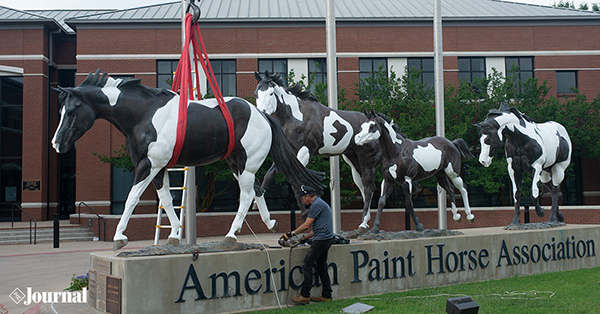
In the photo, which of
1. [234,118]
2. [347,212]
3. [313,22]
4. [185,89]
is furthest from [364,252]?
[313,22]

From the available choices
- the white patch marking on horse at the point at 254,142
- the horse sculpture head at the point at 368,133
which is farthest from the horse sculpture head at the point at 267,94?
the horse sculpture head at the point at 368,133

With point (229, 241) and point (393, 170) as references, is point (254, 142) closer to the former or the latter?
point (229, 241)

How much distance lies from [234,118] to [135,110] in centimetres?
135

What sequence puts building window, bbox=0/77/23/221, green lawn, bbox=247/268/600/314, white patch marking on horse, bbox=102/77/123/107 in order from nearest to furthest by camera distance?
white patch marking on horse, bbox=102/77/123/107 → green lawn, bbox=247/268/600/314 → building window, bbox=0/77/23/221

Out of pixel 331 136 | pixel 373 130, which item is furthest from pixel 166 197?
pixel 373 130

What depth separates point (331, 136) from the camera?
30.8 ft

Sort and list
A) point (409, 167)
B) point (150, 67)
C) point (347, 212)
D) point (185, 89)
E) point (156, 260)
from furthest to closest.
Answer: point (150, 67)
point (347, 212)
point (409, 167)
point (185, 89)
point (156, 260)

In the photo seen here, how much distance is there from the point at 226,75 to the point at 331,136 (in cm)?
2167

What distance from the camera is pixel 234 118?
772 centimetres

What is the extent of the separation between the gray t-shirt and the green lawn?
3.19 feet

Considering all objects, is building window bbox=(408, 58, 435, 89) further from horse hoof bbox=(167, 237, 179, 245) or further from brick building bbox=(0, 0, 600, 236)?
horse hoof bbox=(167, 237, 179, 245)

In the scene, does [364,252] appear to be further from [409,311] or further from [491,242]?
[491,242]

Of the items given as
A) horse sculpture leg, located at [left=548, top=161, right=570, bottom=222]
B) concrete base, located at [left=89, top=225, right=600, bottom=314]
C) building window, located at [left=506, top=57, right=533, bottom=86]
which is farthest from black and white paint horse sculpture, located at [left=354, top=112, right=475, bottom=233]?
building window, located at [left=506, top=57, right=533, bottom=86]

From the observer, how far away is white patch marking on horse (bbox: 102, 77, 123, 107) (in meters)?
7.14
